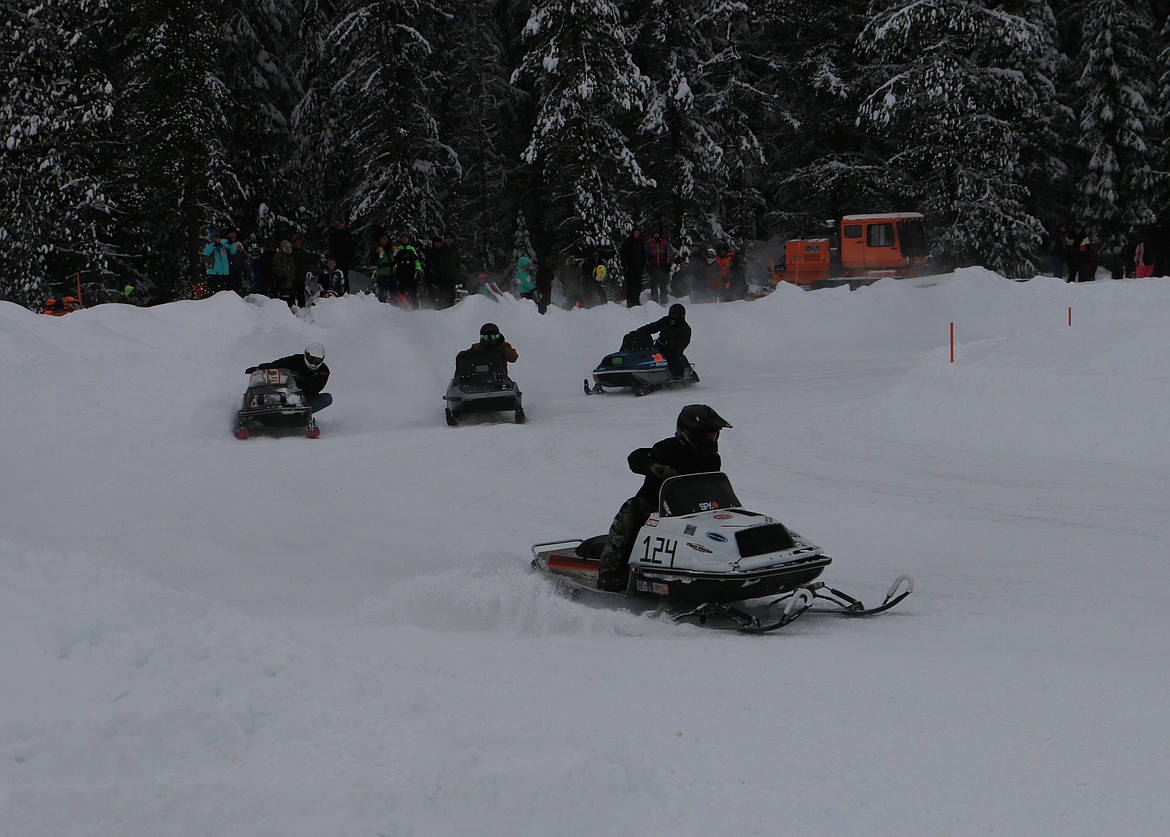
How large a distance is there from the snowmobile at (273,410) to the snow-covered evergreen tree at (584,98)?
49.5ft

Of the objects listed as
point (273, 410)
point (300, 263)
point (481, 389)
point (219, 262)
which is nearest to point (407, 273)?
point (300, 263)

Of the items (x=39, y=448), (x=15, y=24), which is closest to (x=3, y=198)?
(x=15, y=24)

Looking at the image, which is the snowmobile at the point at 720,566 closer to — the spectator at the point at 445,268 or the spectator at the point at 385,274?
the spectator at the point at 445,268

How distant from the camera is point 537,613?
26.7 ft

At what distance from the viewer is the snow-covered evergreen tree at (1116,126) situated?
37.2 m

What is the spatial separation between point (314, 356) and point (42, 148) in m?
14.6

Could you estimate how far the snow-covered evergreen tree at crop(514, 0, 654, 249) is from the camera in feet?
99.2

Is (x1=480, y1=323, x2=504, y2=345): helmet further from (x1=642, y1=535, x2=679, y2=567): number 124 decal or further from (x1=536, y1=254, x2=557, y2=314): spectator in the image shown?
(x1=642, y1=535, x2=679, y2=567): number 124 decal

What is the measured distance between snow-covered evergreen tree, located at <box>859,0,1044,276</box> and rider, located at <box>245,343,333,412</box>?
903 inches

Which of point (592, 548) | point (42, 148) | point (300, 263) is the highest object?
point (42, 148)

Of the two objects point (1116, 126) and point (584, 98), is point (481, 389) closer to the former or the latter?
point (584, 98)

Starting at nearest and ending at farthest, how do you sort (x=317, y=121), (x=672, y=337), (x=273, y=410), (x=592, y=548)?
1. (x=592, y=548)
2. (x=273, y=410)
3. (x=672, y=337)
4. (x=317, y=121)

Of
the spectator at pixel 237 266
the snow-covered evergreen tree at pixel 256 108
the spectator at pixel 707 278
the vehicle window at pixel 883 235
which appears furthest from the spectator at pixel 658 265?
the snow-covered evergreen tree at pixel 256 108

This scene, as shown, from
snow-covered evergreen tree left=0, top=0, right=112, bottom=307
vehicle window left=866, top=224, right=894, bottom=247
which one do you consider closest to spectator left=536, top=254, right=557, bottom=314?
snow-covered evergreen tree left=0, top=0, right=112, bottom=307
